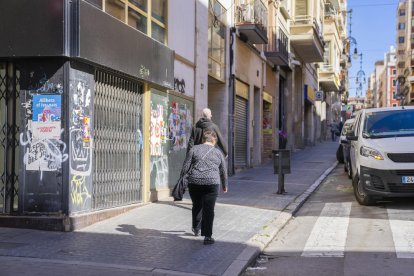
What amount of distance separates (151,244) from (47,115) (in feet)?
7.92

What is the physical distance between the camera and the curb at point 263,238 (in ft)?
20.3

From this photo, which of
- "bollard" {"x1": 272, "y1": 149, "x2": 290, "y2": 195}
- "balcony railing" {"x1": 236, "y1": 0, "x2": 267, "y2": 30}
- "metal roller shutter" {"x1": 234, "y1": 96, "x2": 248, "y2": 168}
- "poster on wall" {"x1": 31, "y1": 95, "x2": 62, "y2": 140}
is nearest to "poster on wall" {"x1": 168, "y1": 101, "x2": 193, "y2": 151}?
"bollard" {"x1": 272, "y1": 149, "x2": 290, "y2": 195}

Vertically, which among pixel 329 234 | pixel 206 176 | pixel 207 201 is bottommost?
pixel 329 234

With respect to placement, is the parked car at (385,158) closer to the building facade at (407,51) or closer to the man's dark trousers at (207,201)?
the man's dark trousers at (207,201)

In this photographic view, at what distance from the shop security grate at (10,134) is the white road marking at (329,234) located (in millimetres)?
4324

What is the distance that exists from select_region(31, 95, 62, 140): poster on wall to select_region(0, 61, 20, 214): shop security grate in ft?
1.24

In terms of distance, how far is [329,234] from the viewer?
8.16m

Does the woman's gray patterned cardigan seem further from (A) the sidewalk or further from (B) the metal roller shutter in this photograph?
(B) the metal roller shutter

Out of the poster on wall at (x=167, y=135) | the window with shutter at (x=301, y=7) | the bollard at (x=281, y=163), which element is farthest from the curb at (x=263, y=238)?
the window with shutter at (x=301, y=7)

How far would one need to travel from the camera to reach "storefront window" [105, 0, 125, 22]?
914 centimetres

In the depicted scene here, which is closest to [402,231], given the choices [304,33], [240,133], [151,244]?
[151,244]

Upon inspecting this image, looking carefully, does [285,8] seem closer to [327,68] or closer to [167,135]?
[167,135]

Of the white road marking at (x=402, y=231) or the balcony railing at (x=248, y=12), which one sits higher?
the balcony railing at (x=248, y=12)

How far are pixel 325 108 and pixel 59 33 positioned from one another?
47.9 metres
